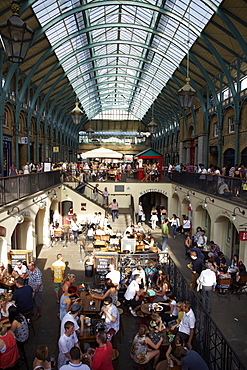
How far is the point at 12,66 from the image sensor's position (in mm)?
17656

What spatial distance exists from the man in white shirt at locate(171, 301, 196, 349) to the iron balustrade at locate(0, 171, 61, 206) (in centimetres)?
628

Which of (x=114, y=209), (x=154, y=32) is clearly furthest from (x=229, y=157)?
(x=154, y=32)

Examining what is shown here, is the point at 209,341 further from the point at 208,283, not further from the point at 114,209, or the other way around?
the point at 114,209

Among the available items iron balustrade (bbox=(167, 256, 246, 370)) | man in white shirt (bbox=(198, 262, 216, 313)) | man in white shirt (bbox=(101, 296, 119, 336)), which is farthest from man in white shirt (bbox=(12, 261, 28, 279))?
man in white shirt (bbox=(198, 262, 216, 313))

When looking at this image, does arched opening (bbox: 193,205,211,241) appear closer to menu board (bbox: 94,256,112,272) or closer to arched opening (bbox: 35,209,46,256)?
menu board (bbox: 94,256,112,272)

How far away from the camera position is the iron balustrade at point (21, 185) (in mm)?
9797

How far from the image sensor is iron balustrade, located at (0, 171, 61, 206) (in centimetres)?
980

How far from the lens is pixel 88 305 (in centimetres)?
835

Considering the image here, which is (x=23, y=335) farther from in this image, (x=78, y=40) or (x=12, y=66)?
(x=78, y=40)

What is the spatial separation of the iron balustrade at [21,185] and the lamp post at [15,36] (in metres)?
4.68

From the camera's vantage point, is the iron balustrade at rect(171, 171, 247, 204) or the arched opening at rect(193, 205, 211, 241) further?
the arched opening at rect(193, 205, 211, 241)

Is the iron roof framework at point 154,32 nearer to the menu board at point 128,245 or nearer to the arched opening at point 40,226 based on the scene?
the arched opening at point 40,226

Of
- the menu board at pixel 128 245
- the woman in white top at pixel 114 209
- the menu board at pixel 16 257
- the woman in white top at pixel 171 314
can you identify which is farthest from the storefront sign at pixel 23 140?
the woman in white top at pixel 171 314

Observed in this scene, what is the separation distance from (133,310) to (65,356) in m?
3.38
